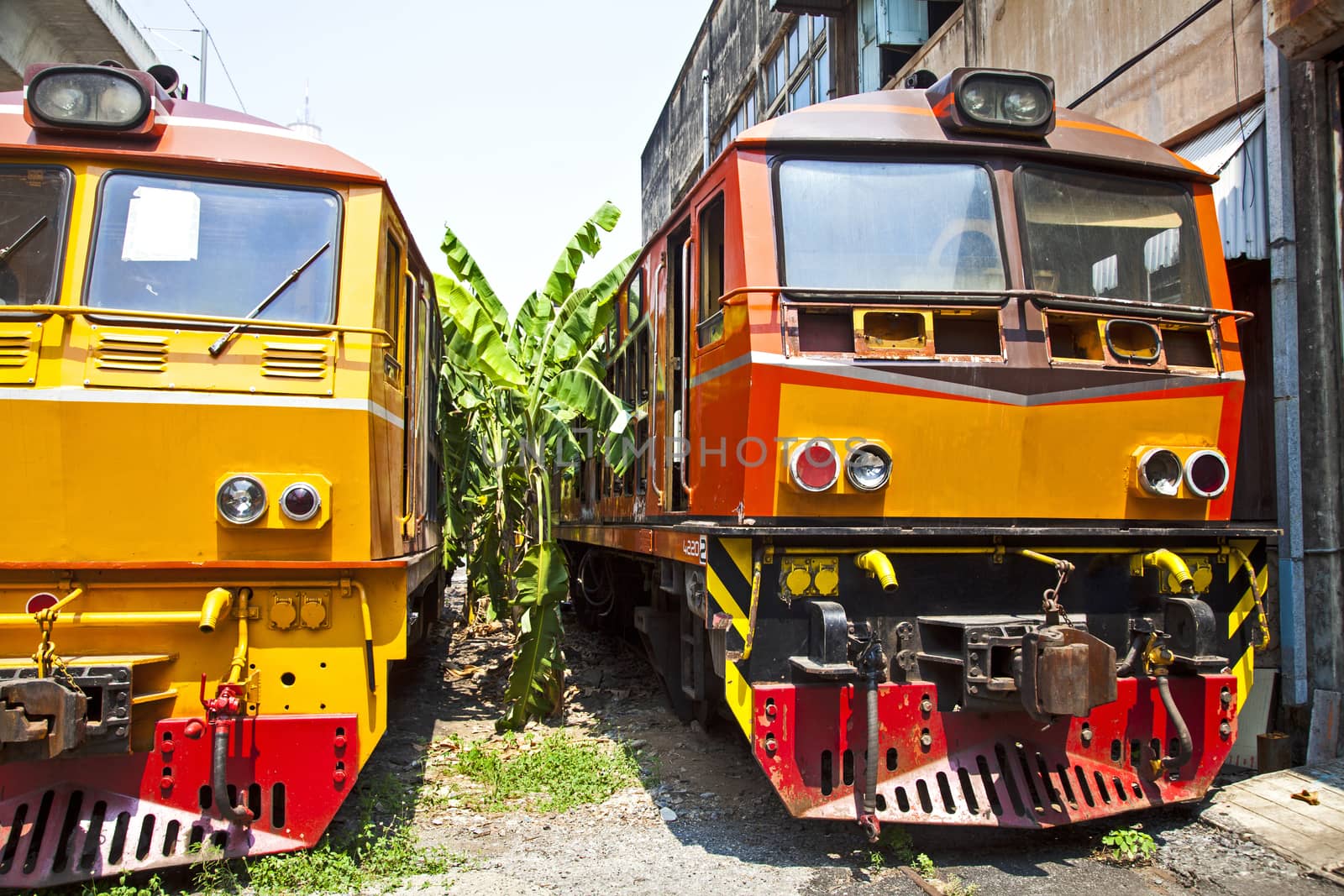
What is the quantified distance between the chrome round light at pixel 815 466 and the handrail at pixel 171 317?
6.47 ft

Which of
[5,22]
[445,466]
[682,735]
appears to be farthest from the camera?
[5,22]

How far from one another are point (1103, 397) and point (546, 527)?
13.0 feet

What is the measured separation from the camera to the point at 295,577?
4.35 meters

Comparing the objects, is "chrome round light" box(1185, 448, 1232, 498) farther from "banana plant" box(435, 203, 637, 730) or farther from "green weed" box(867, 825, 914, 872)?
"banana plant" box(435, 203, 637, 730)

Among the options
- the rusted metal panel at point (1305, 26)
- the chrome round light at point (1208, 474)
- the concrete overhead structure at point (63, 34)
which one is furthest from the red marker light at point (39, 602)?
the concrete overhead structure at point (63, 34)

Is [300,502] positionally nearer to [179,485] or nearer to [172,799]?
[179,485]

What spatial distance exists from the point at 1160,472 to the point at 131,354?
4666mm

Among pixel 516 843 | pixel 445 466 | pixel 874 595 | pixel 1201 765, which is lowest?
pixel 516 843

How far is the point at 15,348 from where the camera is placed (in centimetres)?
Answer: 413

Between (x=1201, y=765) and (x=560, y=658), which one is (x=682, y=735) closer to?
(x=560, y=658)

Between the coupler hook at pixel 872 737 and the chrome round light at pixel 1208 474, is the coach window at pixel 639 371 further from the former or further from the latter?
the chrome round light at pixel 1208 474

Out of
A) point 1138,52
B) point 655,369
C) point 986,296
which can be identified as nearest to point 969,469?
point 986,296

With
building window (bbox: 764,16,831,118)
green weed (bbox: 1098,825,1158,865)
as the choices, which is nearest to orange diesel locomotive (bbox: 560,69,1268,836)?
green weed (bbox: 1098,825,1158,865)

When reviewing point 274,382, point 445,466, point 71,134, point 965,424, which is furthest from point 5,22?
point 965,424
